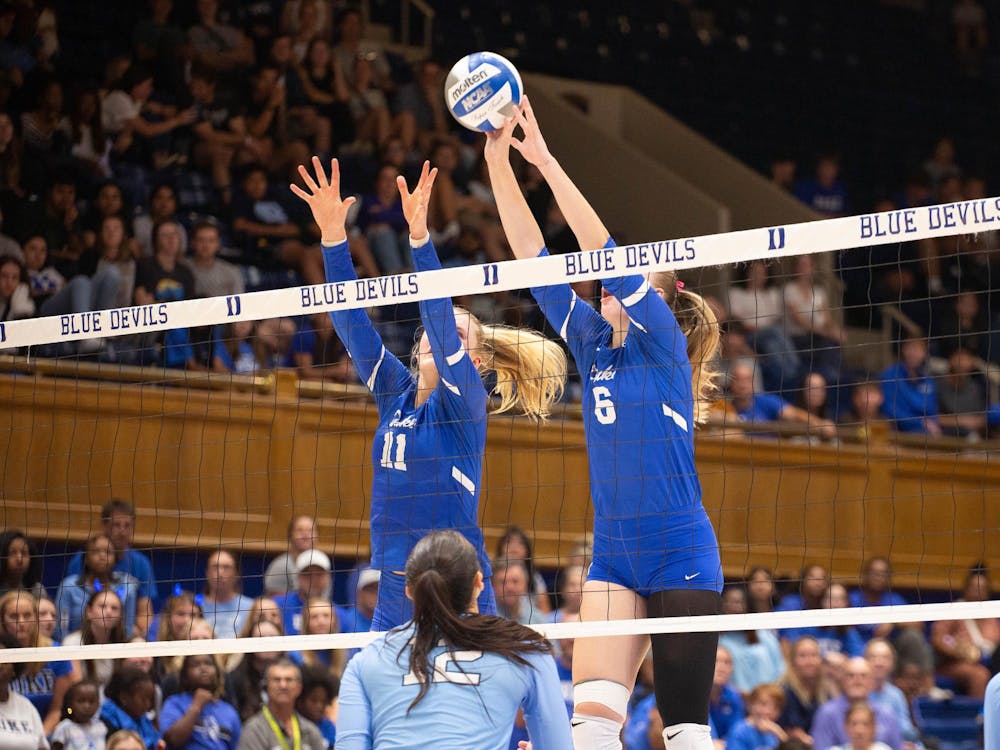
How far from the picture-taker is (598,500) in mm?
5426

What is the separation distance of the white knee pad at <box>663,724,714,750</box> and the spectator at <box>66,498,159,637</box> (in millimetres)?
4282

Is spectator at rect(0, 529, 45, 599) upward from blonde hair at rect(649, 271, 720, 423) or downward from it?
downward

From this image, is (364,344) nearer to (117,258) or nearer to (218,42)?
(117,258)

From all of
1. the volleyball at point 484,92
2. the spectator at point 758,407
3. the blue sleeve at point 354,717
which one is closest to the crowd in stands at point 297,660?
the spectator at point 758,407

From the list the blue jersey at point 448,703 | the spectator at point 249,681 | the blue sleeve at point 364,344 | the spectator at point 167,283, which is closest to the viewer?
the blue jersey at point 448,703

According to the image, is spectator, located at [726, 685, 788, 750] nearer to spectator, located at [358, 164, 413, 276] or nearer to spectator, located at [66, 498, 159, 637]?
spectator, located at [66, 498, 159, 637]

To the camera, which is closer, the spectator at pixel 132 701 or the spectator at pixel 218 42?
the spectator at pixel 132 701

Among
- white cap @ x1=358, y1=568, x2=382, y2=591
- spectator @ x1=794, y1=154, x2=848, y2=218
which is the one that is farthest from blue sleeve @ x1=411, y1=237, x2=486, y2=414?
spectator @ x1=794, y1=154, x2=848, y2=218

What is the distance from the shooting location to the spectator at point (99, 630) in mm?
7798

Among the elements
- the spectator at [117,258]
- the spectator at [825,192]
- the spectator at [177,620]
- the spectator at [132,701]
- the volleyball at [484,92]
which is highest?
the spectator at [825,192]

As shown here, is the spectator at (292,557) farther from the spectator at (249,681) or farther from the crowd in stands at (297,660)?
the spectator at (249,681)

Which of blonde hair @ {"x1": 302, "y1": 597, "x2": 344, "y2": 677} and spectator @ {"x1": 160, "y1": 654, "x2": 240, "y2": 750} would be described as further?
blonde hair @ {"x1": 302, "y1": 597, "x2": 344, "y2": 677}

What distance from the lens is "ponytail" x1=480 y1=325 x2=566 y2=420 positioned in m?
6.33

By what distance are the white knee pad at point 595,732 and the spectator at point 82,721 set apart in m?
3.69
